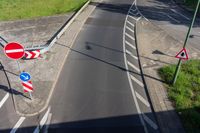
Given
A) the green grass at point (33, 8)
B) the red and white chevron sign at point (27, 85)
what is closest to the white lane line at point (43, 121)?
the red and white chevron sign at point (27, 85)

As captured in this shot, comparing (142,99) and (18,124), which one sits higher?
(18,124)

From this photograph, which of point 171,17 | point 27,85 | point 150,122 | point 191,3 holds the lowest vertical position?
point 150,122

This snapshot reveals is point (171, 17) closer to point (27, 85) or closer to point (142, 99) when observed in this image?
point (142, 99)

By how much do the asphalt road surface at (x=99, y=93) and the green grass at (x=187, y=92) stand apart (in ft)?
5.89


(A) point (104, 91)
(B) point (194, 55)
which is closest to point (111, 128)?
(A) point (104, 91)

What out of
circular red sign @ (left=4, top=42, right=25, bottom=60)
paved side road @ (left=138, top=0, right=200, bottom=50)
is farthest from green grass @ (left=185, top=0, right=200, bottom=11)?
circular red sign @ (left=4, top=42, right=25, bottom=60)

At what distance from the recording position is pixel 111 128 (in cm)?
1184

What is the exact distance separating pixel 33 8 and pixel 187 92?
2278 centimetres

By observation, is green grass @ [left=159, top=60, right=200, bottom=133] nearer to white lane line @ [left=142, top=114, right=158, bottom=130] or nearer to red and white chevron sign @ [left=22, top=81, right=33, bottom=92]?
white lane line @ [left=142, top=114, right=158, bottom=130]

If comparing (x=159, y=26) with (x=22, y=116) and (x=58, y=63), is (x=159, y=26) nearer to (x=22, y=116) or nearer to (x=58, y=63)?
(x=58, y=63)

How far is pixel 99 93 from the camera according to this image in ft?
47.2

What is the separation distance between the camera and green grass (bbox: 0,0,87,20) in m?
27.2

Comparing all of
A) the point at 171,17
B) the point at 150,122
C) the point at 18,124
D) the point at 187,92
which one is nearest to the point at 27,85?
the point at 18,124

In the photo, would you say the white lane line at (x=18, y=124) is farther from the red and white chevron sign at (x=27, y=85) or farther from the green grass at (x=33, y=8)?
the green grass at (x=33, y=8)
